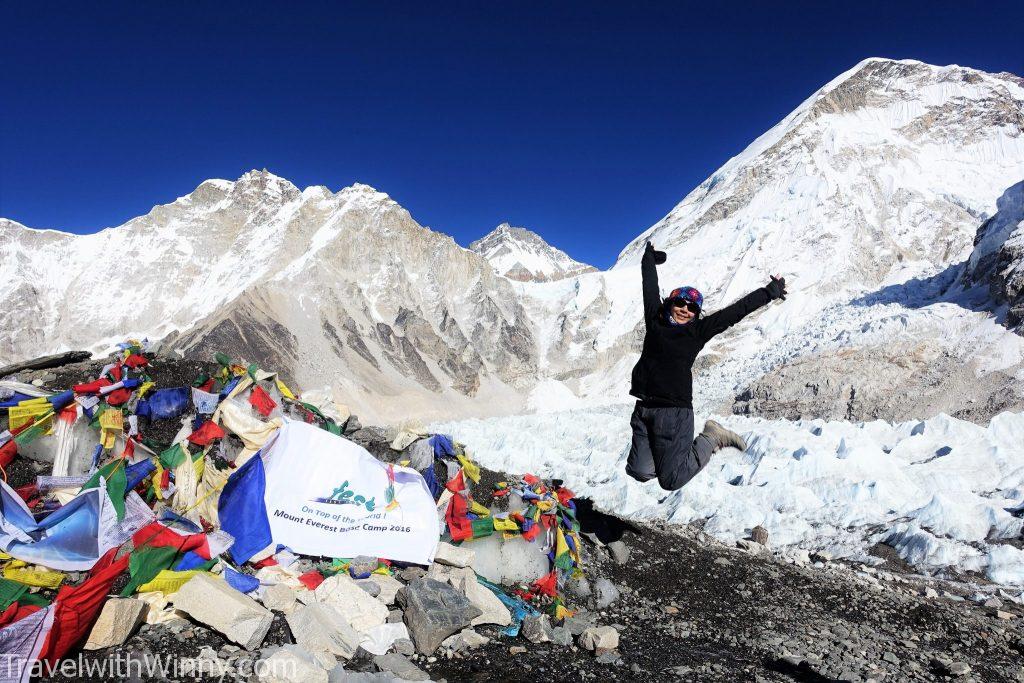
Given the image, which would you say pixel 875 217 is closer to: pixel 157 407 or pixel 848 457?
pixel 848 457

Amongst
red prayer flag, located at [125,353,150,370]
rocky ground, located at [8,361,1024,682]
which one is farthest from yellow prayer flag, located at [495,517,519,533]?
red prayer flag, located at [125,353,150,370]

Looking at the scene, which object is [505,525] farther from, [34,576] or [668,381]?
[34,576]

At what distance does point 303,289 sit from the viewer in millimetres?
69125

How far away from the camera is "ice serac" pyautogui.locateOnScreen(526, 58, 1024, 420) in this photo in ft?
108

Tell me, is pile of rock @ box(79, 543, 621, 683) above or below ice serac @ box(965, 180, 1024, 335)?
below

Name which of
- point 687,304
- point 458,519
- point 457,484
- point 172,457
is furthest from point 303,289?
point 687,304

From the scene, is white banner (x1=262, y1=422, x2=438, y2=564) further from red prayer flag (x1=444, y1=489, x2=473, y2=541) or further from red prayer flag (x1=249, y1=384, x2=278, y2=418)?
red prayer flag (x1=249, y1=384, x2=278, y2=418)

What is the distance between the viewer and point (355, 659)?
463 centimetres

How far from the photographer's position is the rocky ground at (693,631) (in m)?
4.48

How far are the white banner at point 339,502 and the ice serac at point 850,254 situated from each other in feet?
91.2

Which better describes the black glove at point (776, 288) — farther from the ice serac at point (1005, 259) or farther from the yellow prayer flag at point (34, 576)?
the ice serac at point (1005, 259)

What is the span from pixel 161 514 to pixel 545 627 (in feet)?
12.6

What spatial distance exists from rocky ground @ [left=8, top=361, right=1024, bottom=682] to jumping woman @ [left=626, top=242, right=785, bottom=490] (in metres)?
1.55

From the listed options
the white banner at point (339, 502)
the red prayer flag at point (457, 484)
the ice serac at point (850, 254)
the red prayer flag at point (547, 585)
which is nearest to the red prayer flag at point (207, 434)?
the white banner at point (339, 502)
